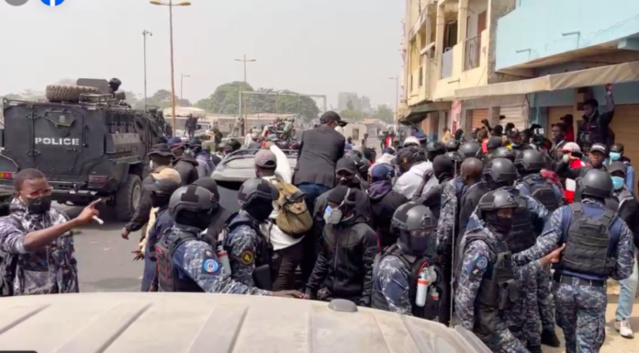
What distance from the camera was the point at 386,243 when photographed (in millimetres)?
4973

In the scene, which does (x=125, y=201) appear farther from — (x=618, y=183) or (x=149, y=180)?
(x=618, y=183)

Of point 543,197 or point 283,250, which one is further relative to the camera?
point 543,197

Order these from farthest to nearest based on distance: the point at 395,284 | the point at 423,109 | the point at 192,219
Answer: the point at 423,109, the point at 395,284, the point at 192,219

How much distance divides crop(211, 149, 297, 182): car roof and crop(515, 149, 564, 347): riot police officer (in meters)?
2.42

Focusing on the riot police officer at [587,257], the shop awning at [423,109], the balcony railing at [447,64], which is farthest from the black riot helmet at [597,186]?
the shop awning at [423,109]

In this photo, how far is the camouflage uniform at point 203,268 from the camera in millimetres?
2926

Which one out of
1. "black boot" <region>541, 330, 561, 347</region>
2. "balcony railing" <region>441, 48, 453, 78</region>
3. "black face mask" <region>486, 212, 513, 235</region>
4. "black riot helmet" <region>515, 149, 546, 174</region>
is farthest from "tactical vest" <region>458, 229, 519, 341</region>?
"balcony railing" <region>441, 48, 453, 78</region>

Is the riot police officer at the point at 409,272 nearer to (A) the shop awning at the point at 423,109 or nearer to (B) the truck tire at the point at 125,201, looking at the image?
(B) the truck tire at the point at 125,201

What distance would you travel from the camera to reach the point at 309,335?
1.44 metres

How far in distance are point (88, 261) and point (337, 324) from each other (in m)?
6.93

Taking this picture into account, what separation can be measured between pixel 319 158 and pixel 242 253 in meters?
1.89

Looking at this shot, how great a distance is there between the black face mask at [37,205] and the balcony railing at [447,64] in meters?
15.7

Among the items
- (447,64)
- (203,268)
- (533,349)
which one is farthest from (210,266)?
(447,64)

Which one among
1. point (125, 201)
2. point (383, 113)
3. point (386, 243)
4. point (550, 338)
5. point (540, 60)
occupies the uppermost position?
point (383, 113)
